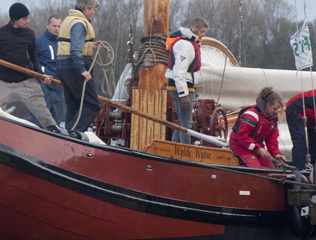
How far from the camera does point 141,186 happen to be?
687cm

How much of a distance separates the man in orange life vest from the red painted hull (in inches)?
52.6

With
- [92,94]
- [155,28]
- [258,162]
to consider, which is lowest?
[258,162]

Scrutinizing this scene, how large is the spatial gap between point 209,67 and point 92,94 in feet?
11.9

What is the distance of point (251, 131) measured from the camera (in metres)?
8.04

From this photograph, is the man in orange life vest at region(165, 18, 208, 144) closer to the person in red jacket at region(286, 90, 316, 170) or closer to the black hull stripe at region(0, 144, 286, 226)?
the person in red jacket at region(286, 90, 316, 170)

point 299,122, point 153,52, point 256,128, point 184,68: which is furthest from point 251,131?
point 153,52

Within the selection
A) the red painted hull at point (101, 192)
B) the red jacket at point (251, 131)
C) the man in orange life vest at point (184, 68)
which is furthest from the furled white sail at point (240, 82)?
the red painted hull at point (101, 192)

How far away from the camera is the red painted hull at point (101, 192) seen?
252 inches

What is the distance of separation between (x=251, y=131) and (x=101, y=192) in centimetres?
196

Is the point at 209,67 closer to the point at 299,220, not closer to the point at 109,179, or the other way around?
the point at 299,220

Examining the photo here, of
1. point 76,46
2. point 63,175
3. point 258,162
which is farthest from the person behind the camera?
point 258,162

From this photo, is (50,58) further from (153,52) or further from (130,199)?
(130,199)

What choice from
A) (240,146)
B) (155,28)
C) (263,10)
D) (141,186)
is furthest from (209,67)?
(263,10)

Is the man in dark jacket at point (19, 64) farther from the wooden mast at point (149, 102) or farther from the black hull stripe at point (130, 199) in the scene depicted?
the wooden mast at point (149, 102)
